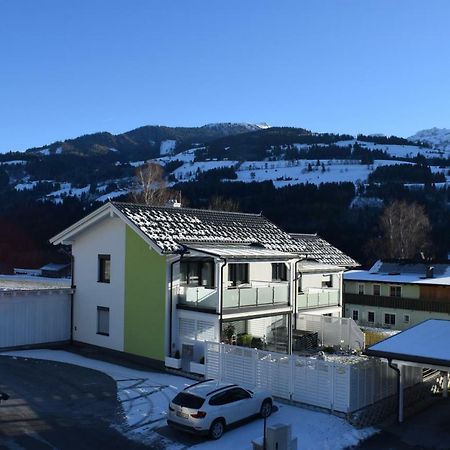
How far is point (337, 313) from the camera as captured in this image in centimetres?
3188

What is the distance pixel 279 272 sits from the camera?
29062 millimetres

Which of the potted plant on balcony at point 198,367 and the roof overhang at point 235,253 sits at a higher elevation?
the roof overhang at point 235,253

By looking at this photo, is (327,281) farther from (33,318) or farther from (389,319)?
(33,318)

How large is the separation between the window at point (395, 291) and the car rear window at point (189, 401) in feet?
104

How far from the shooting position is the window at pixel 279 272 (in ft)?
94.5

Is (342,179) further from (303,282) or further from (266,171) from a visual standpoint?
(303,282)

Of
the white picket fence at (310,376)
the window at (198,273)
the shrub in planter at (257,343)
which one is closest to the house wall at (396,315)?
the shrub in planter at (257,343)

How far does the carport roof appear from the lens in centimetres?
1622

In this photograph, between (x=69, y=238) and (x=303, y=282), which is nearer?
(x=69, y=238)

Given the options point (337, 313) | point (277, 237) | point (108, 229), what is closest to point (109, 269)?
point (108, 229)

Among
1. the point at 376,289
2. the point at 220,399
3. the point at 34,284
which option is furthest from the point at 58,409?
the point at 376,289

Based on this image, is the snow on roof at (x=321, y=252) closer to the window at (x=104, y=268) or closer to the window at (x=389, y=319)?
the window at (x=389, y=319)

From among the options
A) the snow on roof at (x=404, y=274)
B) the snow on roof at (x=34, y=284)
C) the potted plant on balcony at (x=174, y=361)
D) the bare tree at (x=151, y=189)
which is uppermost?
the bare tree at (x=151, y=189)

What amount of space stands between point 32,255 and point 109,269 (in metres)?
81.1
